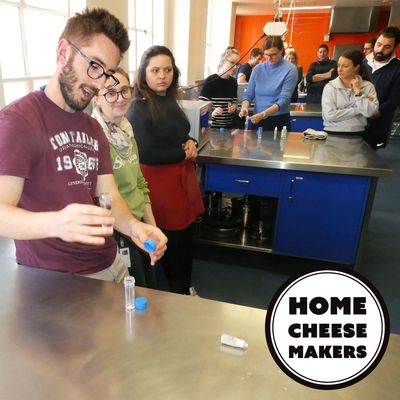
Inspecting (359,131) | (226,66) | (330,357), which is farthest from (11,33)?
(359,131)

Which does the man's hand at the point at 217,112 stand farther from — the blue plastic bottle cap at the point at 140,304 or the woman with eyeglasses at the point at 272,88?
the blue plastic bottle cap at the point at 140,304

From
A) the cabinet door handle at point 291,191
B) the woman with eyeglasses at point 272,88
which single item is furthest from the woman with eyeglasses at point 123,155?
the woman with eyeglasses at point 272,88

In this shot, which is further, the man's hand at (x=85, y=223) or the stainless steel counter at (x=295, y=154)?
the stainless steel counter at (x=295, y=154)

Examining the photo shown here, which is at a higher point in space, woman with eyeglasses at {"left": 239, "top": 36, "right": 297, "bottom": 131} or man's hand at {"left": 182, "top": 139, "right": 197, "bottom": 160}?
woman with eyeglasses at {"left": 239, "top": 36, "right": 297, "bottom": 131}

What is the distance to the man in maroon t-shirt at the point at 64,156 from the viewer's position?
2.82ft

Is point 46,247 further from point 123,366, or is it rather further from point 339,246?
point 339,246

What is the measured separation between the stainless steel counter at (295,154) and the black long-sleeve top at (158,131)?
47 centimetres

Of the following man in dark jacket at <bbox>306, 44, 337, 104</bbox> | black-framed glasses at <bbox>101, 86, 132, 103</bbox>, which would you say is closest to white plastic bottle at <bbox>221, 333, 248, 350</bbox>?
black-framed glasses at <bbox>101, 86, 132, 103</bbox>

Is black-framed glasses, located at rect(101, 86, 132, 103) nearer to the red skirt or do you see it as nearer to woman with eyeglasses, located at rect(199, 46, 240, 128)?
the red skirt

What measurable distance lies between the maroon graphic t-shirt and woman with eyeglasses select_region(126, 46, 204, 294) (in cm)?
57

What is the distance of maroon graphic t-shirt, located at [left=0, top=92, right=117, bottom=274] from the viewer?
34.9 inches

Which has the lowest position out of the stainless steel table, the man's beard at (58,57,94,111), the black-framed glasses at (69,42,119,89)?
the stainless steel table

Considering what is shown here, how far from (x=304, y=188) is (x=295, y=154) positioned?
0.25 meters

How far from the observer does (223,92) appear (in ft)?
10.9
